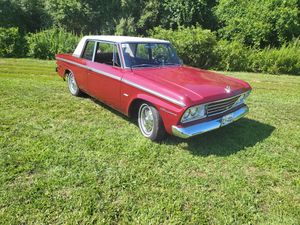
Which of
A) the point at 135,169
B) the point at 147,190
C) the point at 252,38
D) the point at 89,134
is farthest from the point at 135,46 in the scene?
the point at 252,38

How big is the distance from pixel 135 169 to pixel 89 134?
1.36m

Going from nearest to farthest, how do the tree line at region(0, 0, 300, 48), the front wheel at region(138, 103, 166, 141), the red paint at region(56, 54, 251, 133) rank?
the red paint at region(56, 54, 251, 133) → the front wheel at region(138, 103, 166, 141) → the tree line at region(0, 0, 300, 48)

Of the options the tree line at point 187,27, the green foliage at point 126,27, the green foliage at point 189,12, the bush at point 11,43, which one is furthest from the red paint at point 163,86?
the green foliage at point 126,27

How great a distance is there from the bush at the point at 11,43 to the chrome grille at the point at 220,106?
41.8ft

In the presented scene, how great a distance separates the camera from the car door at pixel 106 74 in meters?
4.91

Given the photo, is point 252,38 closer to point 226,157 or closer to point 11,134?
point 226,157

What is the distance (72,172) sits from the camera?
3.54m

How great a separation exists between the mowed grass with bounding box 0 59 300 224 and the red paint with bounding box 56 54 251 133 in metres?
0.56

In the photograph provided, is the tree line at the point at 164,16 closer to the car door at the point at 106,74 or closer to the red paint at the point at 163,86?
the car door at the point at 106,74

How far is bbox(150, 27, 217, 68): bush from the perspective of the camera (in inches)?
501

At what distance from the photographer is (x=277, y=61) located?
13.1 m

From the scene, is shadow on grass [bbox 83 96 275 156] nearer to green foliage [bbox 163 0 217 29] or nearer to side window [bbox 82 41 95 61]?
side window [bbox 82 41 95 61]

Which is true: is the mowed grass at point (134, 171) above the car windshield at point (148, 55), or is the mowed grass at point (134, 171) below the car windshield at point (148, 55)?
below

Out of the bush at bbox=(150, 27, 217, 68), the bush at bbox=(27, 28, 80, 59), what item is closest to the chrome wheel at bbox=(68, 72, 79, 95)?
the bush at bbox=(150, 27, 217, 68)
